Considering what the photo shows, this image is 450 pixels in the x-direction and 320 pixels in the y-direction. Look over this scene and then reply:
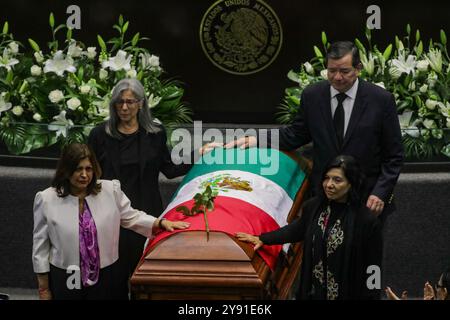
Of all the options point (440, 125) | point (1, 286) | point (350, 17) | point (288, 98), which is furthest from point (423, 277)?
point (1, 286)

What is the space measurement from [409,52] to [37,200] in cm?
273

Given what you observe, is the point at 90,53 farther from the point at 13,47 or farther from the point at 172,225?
the point at 172,225

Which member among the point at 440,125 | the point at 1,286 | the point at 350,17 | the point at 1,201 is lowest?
the point at 1,286

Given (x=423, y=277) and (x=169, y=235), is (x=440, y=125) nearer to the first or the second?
(x=423, y=277)

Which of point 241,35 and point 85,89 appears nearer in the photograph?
point 85,89

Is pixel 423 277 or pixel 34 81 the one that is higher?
pixel 34 81

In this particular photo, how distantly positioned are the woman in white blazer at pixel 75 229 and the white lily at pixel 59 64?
1.76m

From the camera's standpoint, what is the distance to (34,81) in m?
6.82

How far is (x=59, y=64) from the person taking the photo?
6777 millimetres

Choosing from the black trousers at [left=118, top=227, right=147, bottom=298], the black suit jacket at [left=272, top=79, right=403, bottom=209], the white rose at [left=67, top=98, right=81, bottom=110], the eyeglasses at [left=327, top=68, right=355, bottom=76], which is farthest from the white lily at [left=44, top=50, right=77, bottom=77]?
the eyeglasses at [left=327, top=68, right=355, bottom=76]

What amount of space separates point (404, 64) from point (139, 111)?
5.88 feet

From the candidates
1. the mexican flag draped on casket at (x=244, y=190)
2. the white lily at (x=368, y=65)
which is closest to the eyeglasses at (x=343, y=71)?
the mexican flag draped on casket at (x=244, y=190)

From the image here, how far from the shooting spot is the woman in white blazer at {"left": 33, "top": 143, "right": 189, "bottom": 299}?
5027 mm

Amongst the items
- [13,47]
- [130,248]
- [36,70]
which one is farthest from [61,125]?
[130,248]
